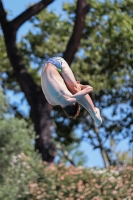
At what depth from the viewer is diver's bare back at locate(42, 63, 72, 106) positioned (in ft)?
9.28

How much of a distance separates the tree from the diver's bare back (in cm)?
1065

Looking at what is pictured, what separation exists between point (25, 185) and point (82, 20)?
15.3 ft

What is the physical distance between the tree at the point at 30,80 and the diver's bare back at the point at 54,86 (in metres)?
10.6

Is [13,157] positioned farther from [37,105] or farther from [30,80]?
[30,80]

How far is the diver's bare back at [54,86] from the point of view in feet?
9.28

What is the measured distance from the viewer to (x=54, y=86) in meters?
2.83

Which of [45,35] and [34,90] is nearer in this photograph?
[34,90]

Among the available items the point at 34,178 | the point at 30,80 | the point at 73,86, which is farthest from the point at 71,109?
the point at 30,80

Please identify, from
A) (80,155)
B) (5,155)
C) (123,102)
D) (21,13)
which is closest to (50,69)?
(5,155)

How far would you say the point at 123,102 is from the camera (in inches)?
723

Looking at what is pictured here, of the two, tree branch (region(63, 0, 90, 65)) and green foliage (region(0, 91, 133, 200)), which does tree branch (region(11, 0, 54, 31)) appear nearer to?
tree branch (region(63, 0, 90, 65))

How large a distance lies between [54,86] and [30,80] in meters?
11.5

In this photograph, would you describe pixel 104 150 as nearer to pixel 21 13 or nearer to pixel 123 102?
pixel 123 102

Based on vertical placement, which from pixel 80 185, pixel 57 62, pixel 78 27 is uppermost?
pixel 57 62
